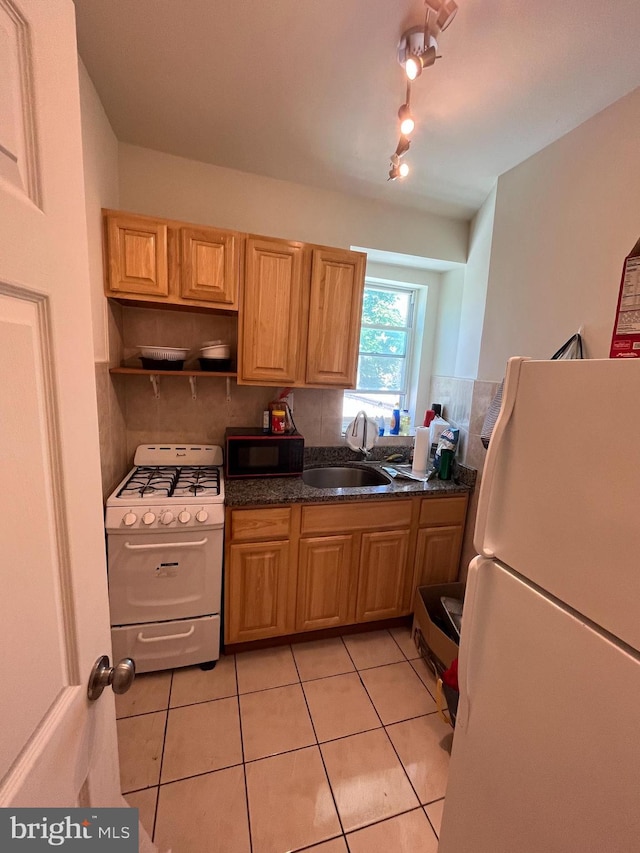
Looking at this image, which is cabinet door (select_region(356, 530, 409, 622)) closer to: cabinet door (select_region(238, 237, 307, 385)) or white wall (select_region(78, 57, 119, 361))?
cabinet door (select_region(238, 237, 307, 385))

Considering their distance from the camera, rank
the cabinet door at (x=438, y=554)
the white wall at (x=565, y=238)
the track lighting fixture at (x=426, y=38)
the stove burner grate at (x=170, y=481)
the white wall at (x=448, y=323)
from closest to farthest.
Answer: the track lighting fixture at (x=426, y=38), the white wall at (x=565, y=238), the stove burner grate at (x=170, y=481), the cabinet door at (x=438, y=554), the white wall at (x=448, y=323)

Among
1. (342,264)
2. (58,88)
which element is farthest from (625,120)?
(58,88)

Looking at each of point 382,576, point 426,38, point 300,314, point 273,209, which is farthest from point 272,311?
point 382,576

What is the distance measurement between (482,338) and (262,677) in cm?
220

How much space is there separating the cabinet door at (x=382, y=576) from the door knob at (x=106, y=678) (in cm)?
145

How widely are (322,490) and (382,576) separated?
0.63m

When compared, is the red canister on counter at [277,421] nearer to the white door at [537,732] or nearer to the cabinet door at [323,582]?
the cabinet door at [323,582]

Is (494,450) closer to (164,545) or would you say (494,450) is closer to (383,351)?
(164,545)

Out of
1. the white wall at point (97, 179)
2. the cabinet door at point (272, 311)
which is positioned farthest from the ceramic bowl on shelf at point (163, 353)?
the cabinet door at point (272, 311)

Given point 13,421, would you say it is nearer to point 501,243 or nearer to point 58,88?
point 58,88

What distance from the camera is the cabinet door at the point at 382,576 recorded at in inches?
78.0

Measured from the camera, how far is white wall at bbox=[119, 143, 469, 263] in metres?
1.86

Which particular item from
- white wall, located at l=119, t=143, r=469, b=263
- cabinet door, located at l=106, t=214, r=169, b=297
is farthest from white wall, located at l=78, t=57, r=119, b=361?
white wall, located at l=119, t=143, r=469, b=263

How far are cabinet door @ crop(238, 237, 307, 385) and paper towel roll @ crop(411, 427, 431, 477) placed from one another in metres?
0.89
